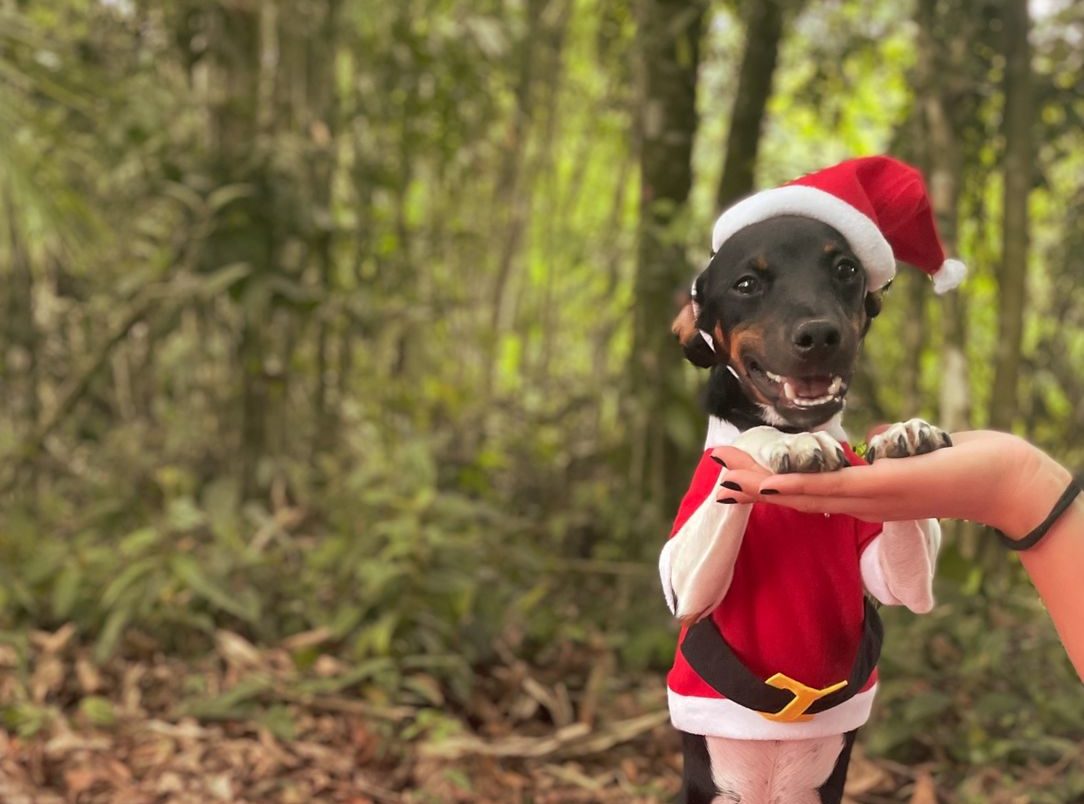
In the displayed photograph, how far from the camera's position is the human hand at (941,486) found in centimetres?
136

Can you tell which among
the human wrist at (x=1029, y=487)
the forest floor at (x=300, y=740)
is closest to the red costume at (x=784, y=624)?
the human wrist at (x=1029, y=487)

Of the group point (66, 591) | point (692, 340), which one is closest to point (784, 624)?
point (692, 340)

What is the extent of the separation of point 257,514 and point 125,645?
0.67m

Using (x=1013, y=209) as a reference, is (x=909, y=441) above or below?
below

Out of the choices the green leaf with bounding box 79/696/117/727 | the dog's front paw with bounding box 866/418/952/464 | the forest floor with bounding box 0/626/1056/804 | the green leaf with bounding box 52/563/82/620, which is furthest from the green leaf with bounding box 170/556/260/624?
the dog's front paw with bounding box 866/418/952/464

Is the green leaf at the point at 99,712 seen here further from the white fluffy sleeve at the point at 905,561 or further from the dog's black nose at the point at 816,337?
the dog's black nose at the point at 816,337

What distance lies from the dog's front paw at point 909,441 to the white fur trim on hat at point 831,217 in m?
0.26

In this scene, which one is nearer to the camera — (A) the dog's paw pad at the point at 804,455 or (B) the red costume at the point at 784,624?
(A) the dog's paw pad at the point at 804,455

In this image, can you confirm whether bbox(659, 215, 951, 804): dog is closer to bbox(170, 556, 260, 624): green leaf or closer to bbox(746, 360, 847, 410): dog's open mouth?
bbox(746, 360, 847, 410): dog's open mouth

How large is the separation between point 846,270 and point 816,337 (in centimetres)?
20

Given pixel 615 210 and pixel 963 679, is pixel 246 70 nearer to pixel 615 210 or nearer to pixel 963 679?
pixel 615 210

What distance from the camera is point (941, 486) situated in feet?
4.48

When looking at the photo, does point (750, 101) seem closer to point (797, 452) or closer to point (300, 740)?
point (300, 740)

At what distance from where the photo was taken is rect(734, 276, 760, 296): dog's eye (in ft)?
5.03
